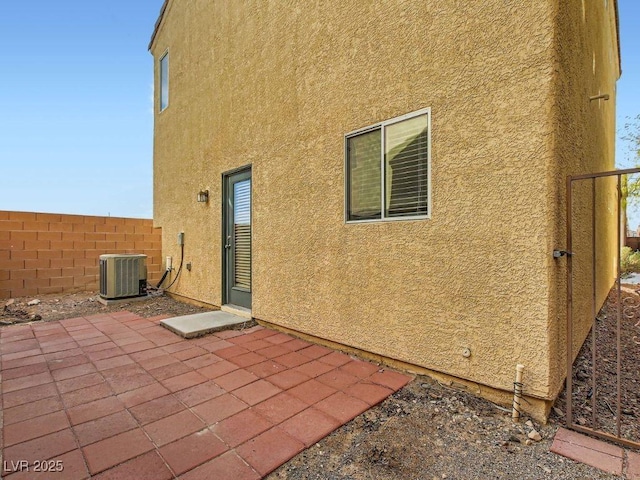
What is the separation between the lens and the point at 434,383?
9.88 feet

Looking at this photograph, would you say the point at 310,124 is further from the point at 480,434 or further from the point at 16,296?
the point at 16,296

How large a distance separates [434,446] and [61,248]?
9.08m

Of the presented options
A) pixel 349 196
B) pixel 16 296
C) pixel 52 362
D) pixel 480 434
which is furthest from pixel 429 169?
pixel 16 296

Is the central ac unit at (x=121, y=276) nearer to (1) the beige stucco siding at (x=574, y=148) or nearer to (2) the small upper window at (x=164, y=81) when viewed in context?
(2) the small upper window at (x=164, y=81)

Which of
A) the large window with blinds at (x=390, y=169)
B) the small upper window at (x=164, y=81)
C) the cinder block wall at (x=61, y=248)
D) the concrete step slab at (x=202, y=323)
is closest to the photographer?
the large window with blinds at (x=390, y=169)

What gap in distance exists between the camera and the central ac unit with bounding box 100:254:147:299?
6852mm

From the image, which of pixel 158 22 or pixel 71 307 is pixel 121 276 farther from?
pixel 158 22

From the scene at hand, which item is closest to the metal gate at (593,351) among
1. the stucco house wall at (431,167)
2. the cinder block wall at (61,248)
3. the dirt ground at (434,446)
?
the stucco house wall at (431,167)

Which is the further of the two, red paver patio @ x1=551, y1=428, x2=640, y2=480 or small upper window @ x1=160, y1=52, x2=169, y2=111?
small upper window @ x1=160, y1=52, x2=169, y2=111

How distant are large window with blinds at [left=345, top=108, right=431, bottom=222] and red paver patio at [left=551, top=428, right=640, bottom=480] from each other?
1.99 m

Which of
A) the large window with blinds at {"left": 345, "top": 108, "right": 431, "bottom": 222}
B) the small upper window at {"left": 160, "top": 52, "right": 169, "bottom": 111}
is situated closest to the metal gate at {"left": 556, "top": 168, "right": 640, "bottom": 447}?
the large window with blinds at {"left": 345, "top": 108, "right": 431, "bottom": 222}

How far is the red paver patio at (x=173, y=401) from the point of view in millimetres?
1989

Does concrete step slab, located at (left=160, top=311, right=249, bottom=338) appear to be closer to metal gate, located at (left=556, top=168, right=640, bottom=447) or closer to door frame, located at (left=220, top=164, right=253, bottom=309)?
door frame, located at (left=220, top=164, right=253, bottom=309)

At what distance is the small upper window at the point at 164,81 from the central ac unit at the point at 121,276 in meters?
4.25
